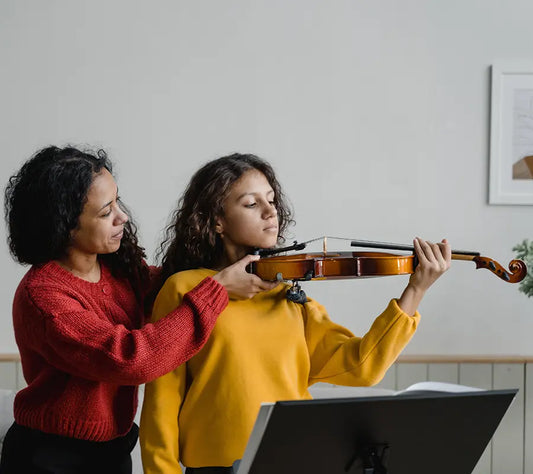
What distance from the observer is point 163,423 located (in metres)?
1.49

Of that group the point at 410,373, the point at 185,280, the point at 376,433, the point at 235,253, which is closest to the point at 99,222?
the point at 185,280

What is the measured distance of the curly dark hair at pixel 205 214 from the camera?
1639mm

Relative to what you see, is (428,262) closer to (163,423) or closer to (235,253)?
(235,253)

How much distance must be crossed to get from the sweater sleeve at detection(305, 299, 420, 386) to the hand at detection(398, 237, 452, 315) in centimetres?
3

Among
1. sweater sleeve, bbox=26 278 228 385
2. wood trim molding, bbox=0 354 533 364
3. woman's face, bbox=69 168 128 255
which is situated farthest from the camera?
wood trim molding, bbox=0 354 533 364

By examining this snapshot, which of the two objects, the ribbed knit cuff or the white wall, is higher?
the white wall

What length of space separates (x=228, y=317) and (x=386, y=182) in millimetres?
1497

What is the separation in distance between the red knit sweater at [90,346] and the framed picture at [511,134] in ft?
5.75

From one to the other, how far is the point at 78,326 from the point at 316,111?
5.49 feet

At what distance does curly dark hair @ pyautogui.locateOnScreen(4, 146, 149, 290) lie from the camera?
1.50 m

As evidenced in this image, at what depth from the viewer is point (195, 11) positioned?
282 centimetres

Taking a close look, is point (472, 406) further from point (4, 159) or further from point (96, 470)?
point (4, 159)

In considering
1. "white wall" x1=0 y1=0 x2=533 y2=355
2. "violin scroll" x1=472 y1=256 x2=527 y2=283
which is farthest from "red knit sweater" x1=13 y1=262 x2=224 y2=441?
"white wall" x1=0 y1=0 x2=533 y2=355

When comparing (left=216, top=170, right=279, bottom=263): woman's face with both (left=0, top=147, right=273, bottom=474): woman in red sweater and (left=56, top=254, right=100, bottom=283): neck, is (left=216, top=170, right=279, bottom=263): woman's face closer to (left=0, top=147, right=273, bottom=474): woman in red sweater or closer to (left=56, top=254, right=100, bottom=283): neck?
(left=0, top=147, right=273, bottom=474): woman in red sweater
